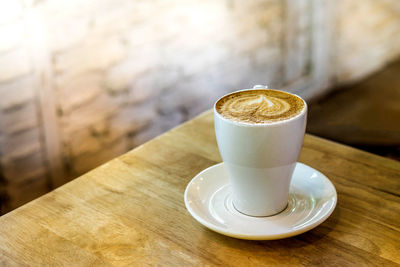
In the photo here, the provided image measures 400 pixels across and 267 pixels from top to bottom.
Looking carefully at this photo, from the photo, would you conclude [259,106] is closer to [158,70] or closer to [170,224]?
[170,224]

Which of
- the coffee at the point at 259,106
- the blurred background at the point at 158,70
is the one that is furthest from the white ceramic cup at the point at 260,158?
the blurred background at the point at 158,70

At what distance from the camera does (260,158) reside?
616 mm

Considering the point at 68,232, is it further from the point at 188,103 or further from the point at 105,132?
the point at 188,103

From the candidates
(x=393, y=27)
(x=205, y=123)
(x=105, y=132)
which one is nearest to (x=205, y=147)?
(x=205, y=123)

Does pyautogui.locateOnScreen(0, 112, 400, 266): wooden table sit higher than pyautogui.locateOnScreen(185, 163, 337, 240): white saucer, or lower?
lower

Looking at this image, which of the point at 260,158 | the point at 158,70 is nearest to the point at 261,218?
the point at 260,158

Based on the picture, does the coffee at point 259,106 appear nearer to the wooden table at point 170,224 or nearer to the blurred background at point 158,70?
the wooden table at point 170,224

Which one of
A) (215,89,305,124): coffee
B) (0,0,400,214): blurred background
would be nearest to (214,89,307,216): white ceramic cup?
(215,89,305,124): coffee

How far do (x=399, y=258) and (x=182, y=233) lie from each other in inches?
10.8

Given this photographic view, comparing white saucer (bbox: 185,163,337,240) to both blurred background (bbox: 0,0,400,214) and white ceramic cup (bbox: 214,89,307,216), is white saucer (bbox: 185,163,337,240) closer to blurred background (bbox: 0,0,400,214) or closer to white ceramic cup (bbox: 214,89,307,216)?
white ceramic cup (bbox: 214,89,307,216)

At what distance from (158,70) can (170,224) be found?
1.04 m

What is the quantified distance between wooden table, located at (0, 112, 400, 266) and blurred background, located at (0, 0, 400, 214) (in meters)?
0.61

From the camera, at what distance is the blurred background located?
133 centimetres

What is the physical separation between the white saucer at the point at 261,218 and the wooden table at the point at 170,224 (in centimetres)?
2
